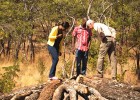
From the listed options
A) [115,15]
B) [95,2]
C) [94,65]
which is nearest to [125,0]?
[115,15]

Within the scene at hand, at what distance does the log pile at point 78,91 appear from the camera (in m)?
7.76

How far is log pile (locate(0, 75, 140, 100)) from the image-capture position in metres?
7.76

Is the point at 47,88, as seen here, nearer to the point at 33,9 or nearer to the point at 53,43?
the point at 53,43

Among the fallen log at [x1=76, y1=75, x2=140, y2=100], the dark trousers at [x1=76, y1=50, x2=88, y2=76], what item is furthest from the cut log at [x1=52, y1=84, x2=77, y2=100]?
the dark trousers at [x1=76, y1=50, x2=88, y2=76]

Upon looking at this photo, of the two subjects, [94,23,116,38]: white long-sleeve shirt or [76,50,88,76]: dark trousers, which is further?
[76,50,88,76]: dark trousers

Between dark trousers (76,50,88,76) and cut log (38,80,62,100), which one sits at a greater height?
dark trousers (76,50,88,76)

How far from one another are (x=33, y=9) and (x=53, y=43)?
23.4 m

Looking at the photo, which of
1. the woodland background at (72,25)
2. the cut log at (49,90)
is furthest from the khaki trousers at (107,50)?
the woodland background at (72,25)

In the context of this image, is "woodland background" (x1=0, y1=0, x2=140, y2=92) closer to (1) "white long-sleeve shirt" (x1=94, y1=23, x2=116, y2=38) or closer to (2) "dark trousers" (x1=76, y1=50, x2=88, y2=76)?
(2) "dark trousers" (x1=76, y1=50, x2=88, y2=76)

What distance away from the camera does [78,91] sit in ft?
25.8

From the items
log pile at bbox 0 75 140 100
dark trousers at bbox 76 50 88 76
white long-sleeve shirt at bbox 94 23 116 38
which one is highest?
white long-sleeve shirt at bbox 94 23 116 38

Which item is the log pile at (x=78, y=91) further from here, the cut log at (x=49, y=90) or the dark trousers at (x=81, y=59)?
the dark trousers at (x=81, y=59)

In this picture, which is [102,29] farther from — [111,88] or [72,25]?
[72,25]

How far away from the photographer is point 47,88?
8.09m
